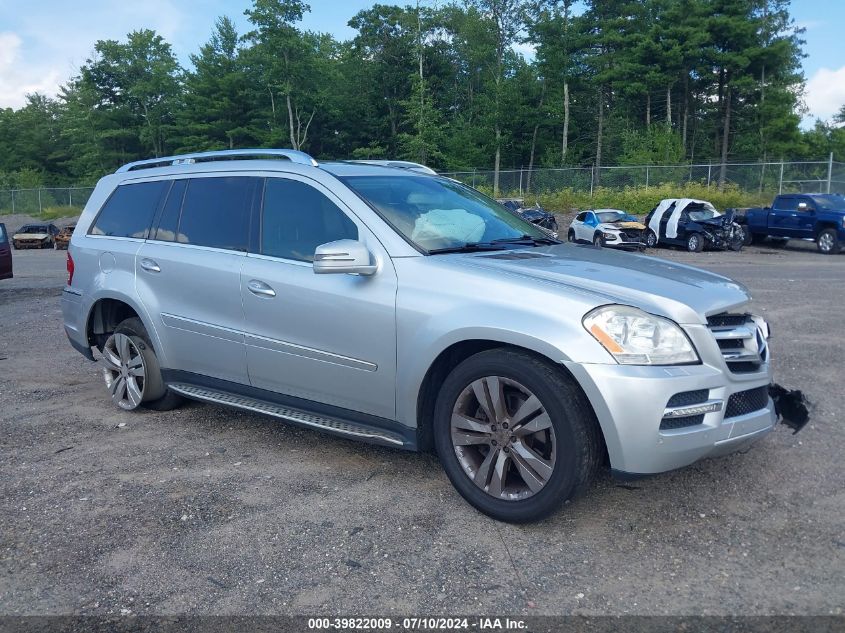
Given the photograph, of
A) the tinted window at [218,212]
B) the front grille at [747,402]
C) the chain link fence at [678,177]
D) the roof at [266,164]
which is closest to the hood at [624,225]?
the chain link fence at [678,177]

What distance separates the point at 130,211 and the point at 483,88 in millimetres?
54946

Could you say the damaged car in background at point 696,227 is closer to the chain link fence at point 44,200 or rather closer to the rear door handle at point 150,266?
the rear door handle at point 150,266

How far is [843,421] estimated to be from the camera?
5.04 meters

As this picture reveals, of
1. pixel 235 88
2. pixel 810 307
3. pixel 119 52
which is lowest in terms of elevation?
pixel 810 307

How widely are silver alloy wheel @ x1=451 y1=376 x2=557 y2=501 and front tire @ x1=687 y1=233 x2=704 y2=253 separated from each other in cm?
2272

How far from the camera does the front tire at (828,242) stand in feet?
73.5

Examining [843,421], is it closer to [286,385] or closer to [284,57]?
[286,385]

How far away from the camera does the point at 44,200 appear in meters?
50.0

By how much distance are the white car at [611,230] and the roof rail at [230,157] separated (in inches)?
771

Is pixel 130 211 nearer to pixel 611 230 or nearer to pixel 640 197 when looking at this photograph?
pixel 611 230

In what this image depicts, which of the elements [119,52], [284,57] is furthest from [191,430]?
[119,52]

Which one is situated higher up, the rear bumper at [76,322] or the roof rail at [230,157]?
the roof rail at [230,157]

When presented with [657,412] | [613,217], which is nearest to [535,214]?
[613,217]

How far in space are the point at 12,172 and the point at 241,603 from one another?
81628 millimetres
